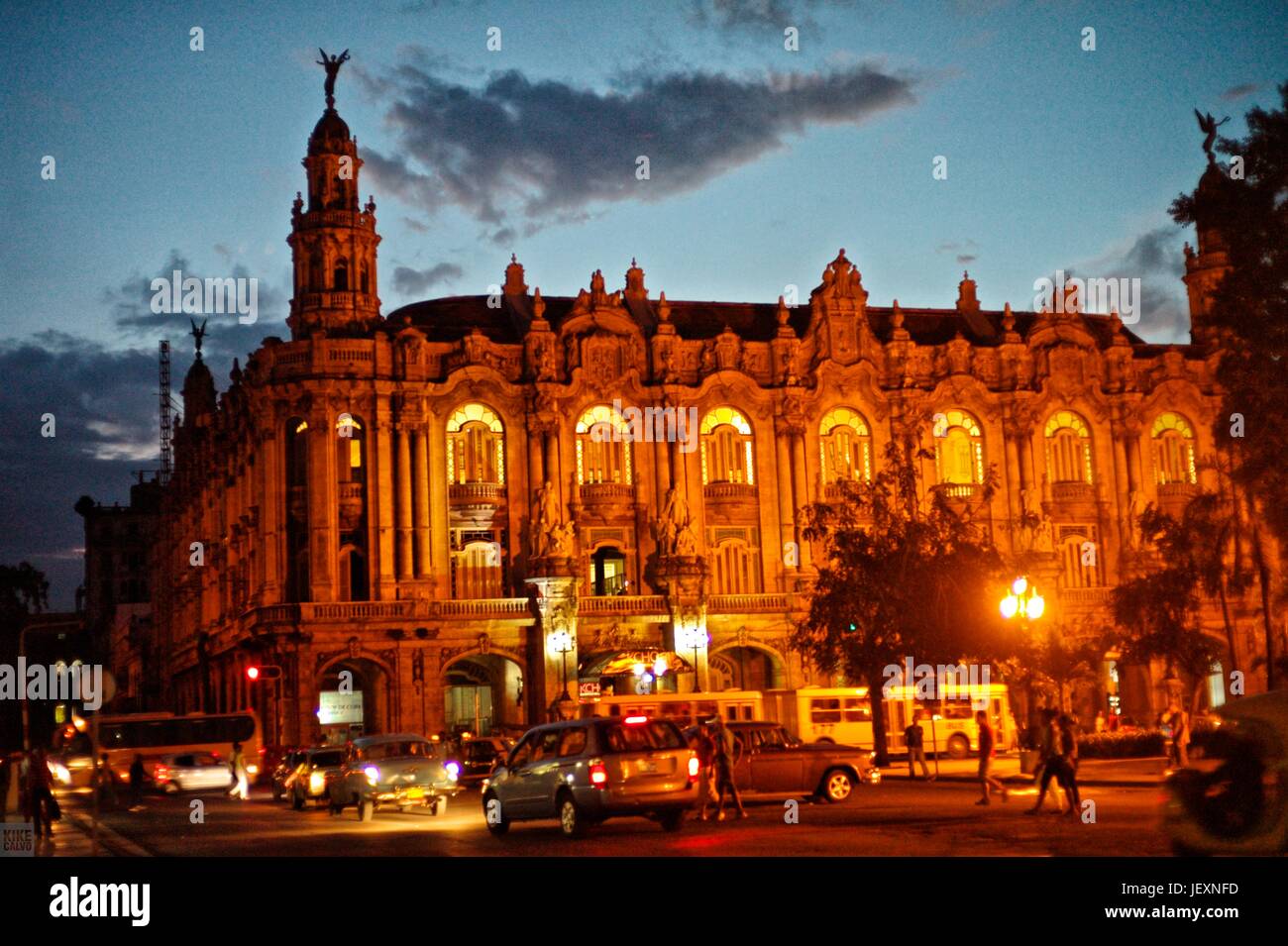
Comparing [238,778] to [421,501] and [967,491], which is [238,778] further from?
[967,491]

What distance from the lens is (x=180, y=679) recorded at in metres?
94.1

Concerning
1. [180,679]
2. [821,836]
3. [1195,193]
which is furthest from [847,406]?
[821,836]

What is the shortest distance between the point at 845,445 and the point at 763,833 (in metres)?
50.0

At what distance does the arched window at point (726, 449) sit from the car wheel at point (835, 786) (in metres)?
39.4

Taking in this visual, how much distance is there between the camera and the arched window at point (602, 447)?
71.8 m

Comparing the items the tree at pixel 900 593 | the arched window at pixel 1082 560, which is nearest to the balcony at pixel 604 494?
the tree at pixel 900 593

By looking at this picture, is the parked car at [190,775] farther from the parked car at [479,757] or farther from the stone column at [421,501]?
the stone column at [421,501]

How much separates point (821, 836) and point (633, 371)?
48.4m

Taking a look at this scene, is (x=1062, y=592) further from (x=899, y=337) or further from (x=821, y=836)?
(x=821, y=836)

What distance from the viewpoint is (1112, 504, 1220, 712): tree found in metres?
53.9

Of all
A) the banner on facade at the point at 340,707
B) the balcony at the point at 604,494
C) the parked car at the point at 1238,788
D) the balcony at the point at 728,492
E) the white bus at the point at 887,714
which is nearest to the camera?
the parked car at the point at 1238,788

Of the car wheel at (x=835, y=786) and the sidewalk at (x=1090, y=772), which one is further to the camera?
the sidewalk at (x=1090, y=772)

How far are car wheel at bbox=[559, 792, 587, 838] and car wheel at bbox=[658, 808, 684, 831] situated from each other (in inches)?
59.5

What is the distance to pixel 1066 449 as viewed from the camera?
77250mm
